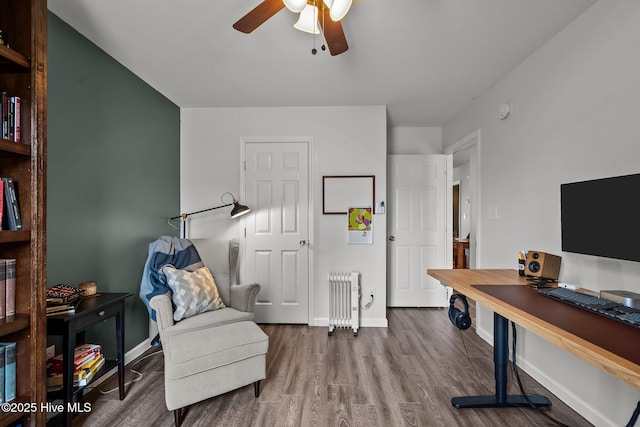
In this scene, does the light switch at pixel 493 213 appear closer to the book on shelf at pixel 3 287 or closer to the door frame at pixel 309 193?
the door frame at pixel 309 193

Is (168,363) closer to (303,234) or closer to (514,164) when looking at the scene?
(303,234)

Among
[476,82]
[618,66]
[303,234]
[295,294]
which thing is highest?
[476,82]

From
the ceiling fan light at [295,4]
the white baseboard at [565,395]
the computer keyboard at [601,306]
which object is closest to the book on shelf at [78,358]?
the ceiling fan light at [295,4]

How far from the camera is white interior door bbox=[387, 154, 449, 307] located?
3861 mm

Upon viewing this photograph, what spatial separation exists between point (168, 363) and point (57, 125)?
166cm

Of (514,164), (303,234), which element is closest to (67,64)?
(303,234)

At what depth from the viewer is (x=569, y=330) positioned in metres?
1.06

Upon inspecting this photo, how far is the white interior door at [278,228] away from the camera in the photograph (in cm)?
332

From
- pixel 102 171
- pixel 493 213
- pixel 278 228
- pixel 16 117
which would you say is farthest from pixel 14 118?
pixel 493 213

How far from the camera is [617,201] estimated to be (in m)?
1.42

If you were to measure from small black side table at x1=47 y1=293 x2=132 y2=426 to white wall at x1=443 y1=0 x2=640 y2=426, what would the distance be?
2965 mm

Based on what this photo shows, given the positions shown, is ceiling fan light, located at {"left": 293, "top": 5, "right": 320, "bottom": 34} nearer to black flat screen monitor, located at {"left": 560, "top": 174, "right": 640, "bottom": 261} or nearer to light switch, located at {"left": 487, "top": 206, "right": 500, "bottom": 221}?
black flat screen monitor, located at {"left": 560, "top": 174, "right": 640, "bottom": 261}

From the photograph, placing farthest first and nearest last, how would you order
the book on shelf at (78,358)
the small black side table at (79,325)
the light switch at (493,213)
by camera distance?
the light switch at (493,213)
the book on shelf at (78,358)
the small black side table at (79,325)

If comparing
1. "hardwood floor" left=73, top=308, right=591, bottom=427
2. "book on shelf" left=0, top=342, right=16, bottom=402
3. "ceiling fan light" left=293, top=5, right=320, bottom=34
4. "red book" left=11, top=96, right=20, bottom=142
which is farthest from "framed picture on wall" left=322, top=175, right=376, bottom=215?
"book on shelf" left=0, top=342, right=16, bottom=402
